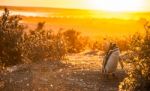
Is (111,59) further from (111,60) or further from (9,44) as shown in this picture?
(9,44)

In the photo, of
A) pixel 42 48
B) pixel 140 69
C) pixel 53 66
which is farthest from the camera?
pixel 42 48

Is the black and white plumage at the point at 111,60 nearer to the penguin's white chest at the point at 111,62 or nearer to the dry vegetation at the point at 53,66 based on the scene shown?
the penguin's white chest at the point at 111,62

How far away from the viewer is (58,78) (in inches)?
532

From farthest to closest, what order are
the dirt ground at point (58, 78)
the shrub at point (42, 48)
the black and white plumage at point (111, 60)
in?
the shrub at point (42, 48) < the black and white plumage at point (111, 60) < the dirt ground at point (58, 78)

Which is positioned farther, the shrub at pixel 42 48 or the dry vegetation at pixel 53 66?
the shrub at pixel 42 48

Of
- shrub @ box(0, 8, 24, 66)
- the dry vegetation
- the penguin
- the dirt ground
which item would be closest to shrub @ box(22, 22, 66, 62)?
the dry vegetation

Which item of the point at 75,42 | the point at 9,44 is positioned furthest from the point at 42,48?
the point at 75,42

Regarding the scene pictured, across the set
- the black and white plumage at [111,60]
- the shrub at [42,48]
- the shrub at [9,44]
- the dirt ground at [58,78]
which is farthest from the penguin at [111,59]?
the shrub at [9,44]

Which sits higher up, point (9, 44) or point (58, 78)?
point (9, 44)

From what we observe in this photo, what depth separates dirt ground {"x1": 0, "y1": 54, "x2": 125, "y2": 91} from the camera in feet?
41.2

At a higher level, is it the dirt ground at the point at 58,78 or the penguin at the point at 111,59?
the penguin at the point at 111,59

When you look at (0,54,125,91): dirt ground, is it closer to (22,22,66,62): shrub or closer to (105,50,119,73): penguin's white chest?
(105,50,119,73): penguin's white chest

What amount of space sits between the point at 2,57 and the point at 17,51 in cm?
55

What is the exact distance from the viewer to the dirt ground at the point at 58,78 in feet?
41.2
